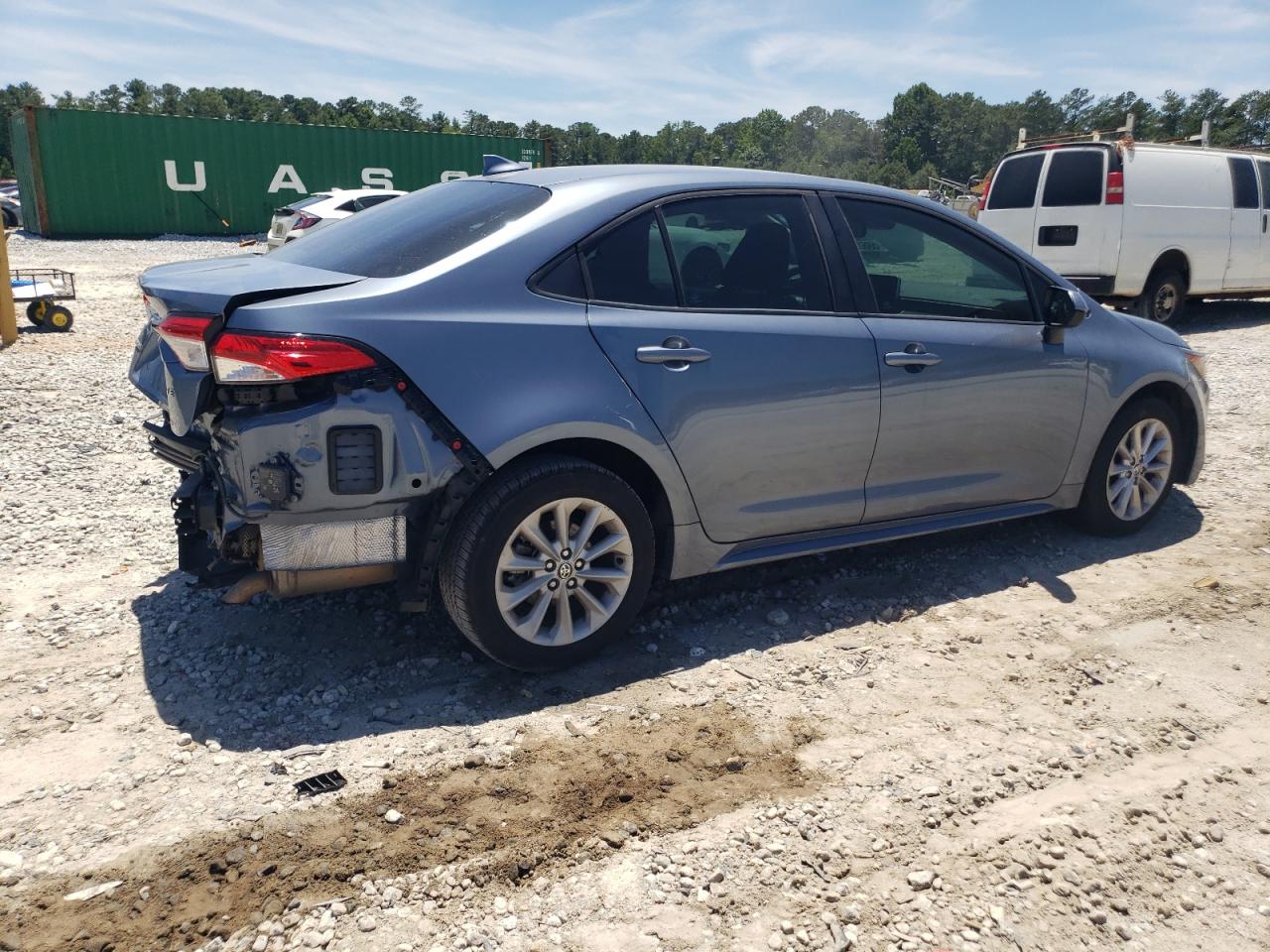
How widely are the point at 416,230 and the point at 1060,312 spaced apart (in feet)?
9.43

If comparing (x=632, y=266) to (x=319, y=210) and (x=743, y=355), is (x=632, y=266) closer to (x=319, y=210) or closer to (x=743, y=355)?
(x=743, y=355)

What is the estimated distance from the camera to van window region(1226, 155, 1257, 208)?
1236 centimetres

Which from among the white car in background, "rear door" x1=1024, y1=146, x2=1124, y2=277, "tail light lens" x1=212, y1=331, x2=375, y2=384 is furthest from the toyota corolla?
the white car in background

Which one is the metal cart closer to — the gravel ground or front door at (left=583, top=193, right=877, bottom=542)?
the gravel ground

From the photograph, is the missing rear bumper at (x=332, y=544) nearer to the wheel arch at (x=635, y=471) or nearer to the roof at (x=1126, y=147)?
the wheel arch at (x=635, y=471)

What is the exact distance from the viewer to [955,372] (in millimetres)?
4309

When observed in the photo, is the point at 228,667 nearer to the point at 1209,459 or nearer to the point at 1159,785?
the point at 1159,785

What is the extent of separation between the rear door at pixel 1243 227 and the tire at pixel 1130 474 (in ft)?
28.8

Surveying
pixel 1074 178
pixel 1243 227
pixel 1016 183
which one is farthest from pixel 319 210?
pixel 1243 227

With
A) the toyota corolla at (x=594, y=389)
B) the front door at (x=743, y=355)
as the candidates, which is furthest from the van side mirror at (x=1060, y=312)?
the front door at (x=743, y=355)

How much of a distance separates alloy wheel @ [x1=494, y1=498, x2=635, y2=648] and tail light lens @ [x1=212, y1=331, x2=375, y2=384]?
0.84 metres

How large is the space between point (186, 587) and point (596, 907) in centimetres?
261

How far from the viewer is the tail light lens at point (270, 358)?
3055mm

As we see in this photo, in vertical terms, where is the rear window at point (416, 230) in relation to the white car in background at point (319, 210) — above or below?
below
